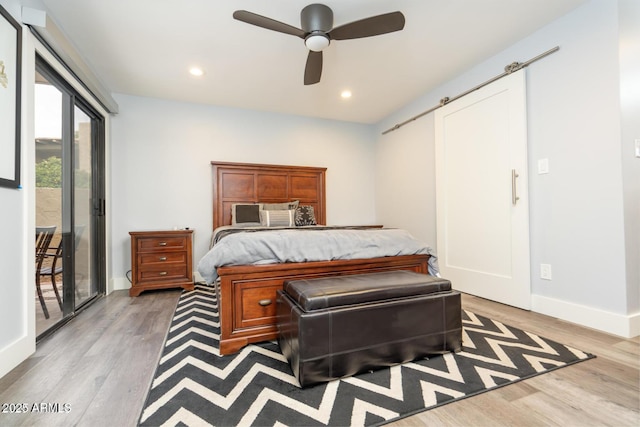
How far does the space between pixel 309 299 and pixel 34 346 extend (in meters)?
1.80

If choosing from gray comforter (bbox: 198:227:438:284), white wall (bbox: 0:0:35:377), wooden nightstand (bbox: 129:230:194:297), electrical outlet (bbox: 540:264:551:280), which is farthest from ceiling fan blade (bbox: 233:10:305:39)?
electrical outlet (bbox: 540:264:551:280)

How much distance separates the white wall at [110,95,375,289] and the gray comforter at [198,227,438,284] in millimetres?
2122

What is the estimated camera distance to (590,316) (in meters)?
2.07

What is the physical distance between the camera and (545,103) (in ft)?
7.80

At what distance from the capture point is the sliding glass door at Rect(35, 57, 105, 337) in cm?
207

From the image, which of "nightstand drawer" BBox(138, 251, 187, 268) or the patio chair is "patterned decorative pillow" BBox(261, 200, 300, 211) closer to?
"nightstand drawer" BBox(138, 251, 187, 268)

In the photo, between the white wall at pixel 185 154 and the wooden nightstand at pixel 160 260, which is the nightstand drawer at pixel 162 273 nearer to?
the wooden nightstand at pixel 160 260

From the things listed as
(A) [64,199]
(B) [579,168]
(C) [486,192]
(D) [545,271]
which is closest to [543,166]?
(B) [579,168]

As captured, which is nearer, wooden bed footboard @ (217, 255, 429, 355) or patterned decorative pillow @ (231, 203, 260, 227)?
wooden bed footboard @ (217, 255, 429, 355)

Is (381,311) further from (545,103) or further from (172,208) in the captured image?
(172,208)

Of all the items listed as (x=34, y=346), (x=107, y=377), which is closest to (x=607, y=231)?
(x=107, y=377)

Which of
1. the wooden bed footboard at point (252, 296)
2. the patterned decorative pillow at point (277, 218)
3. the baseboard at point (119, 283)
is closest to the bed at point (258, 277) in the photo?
the wooden bed footboard at point (252, 296)

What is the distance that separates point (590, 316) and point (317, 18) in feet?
9.46

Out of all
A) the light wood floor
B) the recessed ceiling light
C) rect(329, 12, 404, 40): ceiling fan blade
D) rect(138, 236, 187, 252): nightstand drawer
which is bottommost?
the light wood floor
